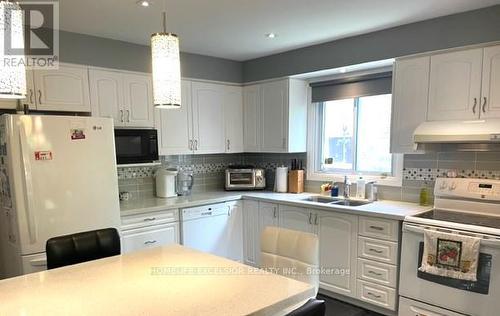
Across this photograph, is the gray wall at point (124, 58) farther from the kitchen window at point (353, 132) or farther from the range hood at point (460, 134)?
the range hood at point (460, 134)

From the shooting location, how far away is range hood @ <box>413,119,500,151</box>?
230 cm

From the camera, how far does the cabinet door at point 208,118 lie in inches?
147

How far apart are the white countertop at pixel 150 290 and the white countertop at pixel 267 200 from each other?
128 cm

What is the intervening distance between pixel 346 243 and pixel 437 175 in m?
0.97

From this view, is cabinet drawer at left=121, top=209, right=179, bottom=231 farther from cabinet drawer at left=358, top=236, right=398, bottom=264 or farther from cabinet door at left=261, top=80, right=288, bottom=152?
cabinet drawer at left=358, top=236, right=398, bottom=264

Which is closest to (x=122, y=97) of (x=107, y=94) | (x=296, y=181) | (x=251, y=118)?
(x=107, y=94)

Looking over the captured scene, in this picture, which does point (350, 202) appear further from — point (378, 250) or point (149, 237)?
point (149, 237)

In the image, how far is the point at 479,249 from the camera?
7.11ft

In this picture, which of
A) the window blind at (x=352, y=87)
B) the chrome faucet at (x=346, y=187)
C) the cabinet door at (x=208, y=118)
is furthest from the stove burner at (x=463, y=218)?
the cabinet door at (x=208, y=118)

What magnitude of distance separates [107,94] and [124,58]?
41cm

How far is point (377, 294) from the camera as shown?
9.05 feet

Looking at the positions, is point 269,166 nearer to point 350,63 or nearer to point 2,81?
point 350,63

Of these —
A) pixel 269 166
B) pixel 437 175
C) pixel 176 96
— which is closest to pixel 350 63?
pixel 437 175

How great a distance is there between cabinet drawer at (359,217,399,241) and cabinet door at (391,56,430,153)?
62 centimetres
